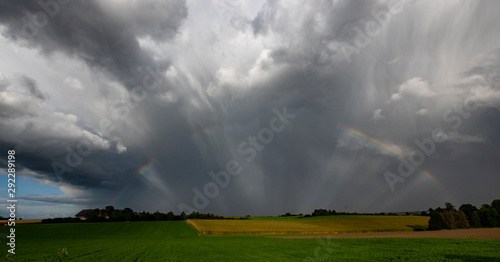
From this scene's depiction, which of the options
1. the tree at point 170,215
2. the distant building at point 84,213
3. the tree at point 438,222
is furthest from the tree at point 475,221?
the distant building at point 84,213

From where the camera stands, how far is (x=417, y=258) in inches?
957

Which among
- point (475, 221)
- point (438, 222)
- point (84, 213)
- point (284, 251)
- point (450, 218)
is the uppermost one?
point (284, 251)

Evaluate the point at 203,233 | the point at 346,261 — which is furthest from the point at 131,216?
the point at 346,261

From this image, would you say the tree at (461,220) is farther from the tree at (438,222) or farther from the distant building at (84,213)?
the distant building at (84,213)

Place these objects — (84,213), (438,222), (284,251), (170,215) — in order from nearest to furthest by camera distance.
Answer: (284,251)
(438,222)
(170,215)
(84,213)

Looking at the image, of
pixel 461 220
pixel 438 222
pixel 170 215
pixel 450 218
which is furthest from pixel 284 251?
pixel 170 215

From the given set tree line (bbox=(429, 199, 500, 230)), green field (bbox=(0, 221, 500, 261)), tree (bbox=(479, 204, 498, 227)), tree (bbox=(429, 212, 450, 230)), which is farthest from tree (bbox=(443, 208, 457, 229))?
green field (bbox=(0, 221, 500, 261))

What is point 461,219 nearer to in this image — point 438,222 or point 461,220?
point 461,220

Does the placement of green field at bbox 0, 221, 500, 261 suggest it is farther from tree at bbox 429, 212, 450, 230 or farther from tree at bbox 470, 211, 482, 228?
tree at bbox 470, 211, 482, 228

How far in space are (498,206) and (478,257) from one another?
149 m

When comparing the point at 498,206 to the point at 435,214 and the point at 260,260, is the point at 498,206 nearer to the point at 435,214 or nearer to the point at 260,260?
the point at 435,214

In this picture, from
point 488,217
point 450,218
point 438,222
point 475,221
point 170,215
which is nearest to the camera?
point 438,222

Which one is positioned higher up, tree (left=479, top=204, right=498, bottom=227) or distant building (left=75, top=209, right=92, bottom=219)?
distant building (left=75, top=209, right=92, bottom=219)

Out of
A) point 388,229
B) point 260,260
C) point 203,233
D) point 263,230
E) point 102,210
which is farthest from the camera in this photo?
point 102,210
